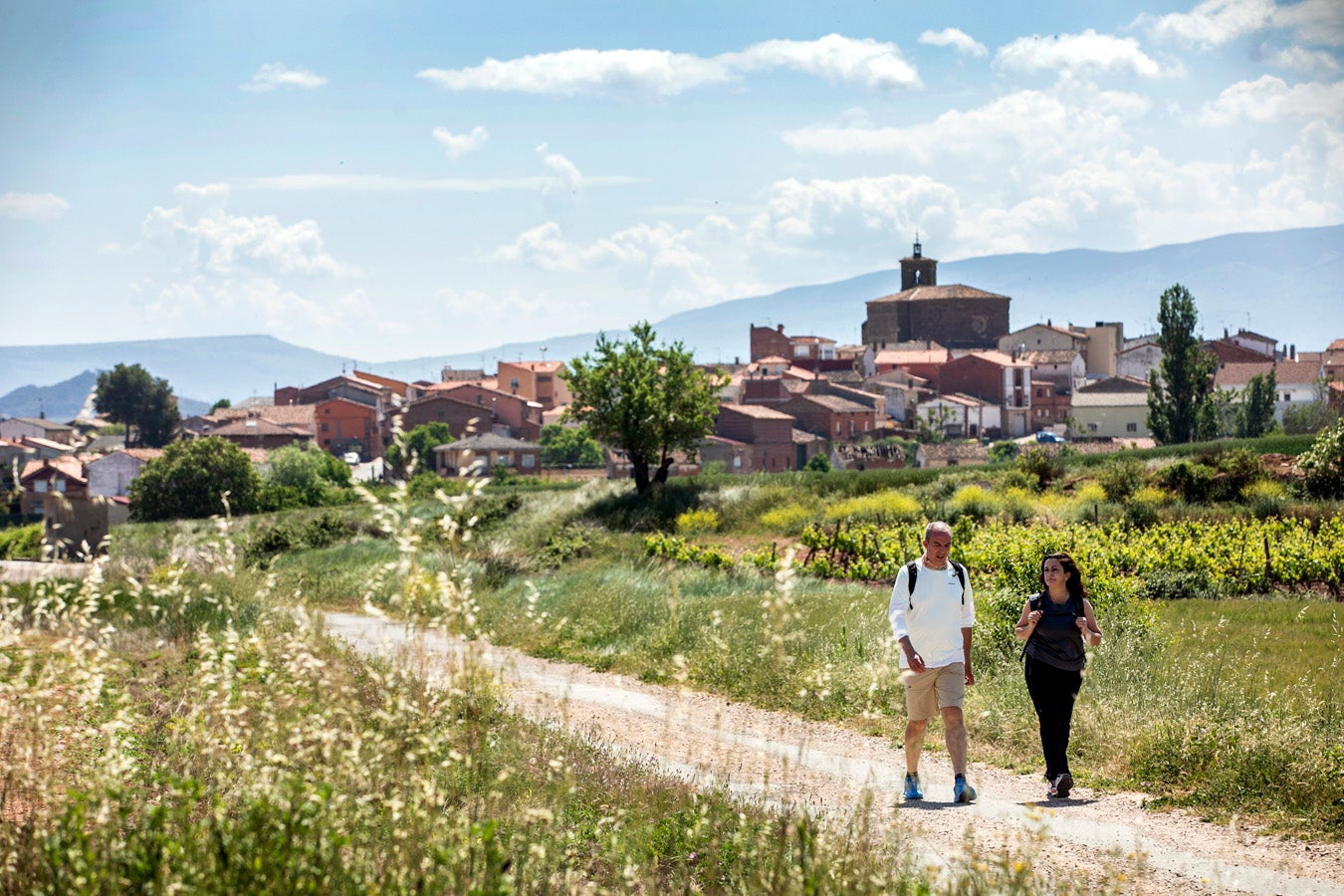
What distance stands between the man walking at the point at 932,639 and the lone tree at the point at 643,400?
2853 cm

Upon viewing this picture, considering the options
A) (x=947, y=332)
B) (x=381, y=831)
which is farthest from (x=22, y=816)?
(x=947, y=332)

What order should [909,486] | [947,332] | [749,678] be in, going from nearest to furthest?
[749,678] < [909,486] < [947,332]

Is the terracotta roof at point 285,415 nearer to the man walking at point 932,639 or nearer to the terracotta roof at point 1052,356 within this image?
the terracotta roof at point 1052,356

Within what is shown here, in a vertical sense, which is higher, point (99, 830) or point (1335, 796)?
point (99, 830)

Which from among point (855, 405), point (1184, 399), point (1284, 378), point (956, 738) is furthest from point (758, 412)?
point (956, 738)

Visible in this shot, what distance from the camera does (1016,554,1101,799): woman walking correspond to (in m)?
8.36

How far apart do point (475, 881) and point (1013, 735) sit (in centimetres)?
645

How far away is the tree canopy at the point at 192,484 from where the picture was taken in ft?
201

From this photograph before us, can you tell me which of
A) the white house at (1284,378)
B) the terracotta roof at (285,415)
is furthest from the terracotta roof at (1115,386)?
the terracotta roof at (285,415)

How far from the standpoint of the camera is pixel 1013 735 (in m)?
10.2

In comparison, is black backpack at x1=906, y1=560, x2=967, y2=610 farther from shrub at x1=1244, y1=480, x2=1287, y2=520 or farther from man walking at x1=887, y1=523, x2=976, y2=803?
shrub at x1=1244, y1=480, x2=1287, y2=520

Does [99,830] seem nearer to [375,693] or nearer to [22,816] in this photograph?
[22,816]

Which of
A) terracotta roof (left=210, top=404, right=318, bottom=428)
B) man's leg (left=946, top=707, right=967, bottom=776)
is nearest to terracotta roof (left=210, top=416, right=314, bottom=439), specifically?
terracotta roof (left=210, top=404, right=318, bottom=428)

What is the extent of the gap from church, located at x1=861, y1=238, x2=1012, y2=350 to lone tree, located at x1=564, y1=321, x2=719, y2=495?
358 ft
